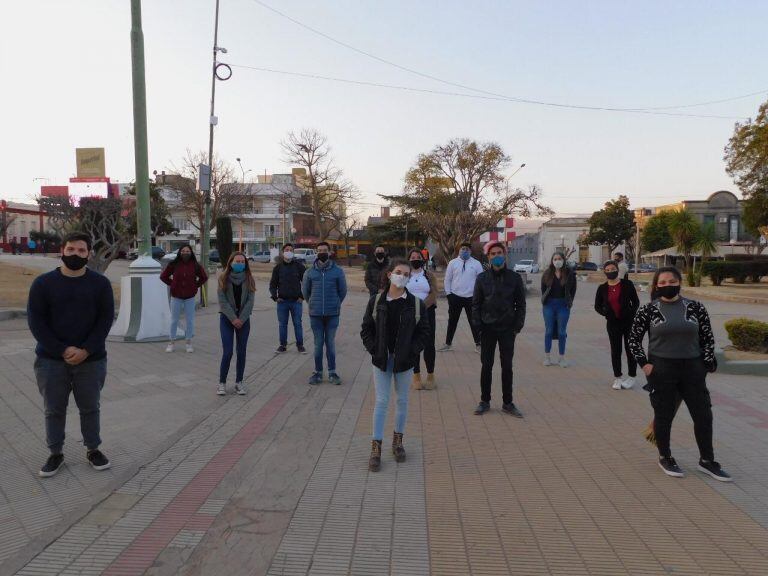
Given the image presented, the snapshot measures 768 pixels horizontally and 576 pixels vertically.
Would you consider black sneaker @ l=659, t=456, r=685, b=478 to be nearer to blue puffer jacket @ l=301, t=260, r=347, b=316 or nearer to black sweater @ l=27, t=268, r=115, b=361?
blue puffer jacket @ l=301, t=260, r=347, b=316

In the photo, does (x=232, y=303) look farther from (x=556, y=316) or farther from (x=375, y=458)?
(x=556, y=316)

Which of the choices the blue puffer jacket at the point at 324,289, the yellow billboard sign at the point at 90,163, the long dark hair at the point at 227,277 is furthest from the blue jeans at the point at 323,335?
the yellow billboard sign at the point at 90,163

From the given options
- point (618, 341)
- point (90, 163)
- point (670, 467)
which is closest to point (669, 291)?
point (670, 467)

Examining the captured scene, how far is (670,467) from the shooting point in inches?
185

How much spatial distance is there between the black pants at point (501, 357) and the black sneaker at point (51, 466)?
3.78 m

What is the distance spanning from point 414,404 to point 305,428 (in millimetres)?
1425

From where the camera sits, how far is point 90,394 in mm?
4723

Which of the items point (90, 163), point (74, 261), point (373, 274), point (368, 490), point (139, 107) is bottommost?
point (368, 490)

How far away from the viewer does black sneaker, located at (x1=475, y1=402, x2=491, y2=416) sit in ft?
21.0

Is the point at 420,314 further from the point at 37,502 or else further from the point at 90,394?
the point at 37,502

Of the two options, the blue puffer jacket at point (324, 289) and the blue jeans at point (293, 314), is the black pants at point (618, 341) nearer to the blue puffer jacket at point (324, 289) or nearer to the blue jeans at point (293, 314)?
the blue puffer jacket at point (324, 289)

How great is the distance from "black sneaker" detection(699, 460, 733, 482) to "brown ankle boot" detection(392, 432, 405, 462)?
2.24 m

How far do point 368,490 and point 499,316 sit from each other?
101 inches

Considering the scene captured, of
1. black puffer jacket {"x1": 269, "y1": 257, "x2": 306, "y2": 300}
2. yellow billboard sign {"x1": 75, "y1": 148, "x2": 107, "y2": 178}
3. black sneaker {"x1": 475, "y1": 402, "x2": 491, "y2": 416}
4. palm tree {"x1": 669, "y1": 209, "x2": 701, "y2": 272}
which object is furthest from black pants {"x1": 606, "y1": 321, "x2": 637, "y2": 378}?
yellow billboard sign {"x1": 75, "y1": 148, "x2": 107, "y2": 178}
